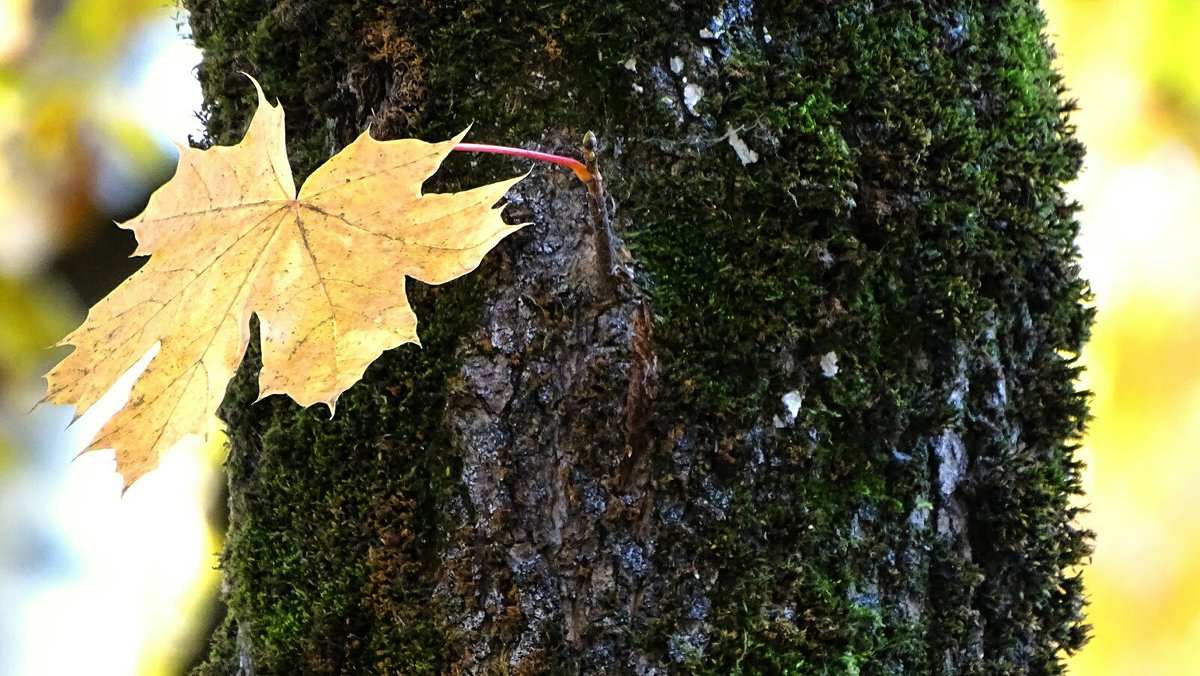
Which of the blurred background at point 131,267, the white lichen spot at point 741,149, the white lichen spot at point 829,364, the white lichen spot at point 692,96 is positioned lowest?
the white lichen spot at point 829,364

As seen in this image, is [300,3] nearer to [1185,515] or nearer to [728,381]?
[728,381]

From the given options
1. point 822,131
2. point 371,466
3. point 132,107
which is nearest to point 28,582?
point 132,107

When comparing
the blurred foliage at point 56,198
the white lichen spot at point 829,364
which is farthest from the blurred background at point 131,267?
the white lichen spot at point 829,364

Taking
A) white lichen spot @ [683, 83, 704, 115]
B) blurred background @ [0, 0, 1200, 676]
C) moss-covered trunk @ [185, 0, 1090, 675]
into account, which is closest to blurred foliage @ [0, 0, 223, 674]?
blurred background @ [0, 0, 1200, 676]

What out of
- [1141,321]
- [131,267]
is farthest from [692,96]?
[1141,321]

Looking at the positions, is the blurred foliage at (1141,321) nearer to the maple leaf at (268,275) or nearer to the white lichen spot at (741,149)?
the white lichen spot at (741,149)

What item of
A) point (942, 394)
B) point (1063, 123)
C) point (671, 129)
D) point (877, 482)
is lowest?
point (877, 482)

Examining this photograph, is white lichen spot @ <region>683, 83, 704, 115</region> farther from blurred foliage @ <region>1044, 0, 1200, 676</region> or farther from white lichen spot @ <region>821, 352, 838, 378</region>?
blurred foliage @ <region>1044, 0, 1200, 676</region>
